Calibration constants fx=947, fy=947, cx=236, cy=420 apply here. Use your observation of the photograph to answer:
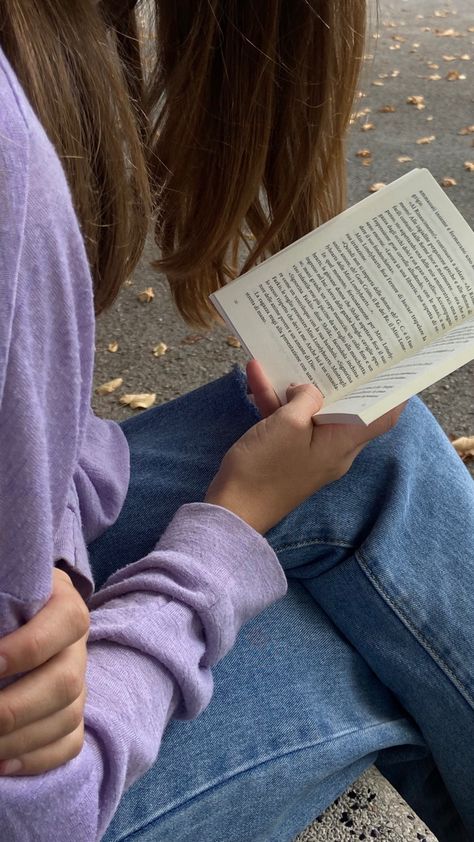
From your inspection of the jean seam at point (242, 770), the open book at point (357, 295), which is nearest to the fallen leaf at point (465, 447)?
the open book at point (357, 295)

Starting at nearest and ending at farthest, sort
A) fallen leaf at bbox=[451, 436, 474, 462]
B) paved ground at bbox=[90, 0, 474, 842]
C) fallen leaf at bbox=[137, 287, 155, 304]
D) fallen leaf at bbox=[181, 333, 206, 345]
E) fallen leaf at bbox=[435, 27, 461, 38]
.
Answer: paved ground at bbox=[90, 0, 474, 842] < fallen leaf at bbox=[451, 436, 474, 462] < fallen leaf at bbox=[181, 333, 206, 345] < fallen leaf at bbox=[137, 287, 155, 304] < fallen leaf at bbox=[435, 27, 461, 38]

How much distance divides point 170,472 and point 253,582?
11.0 inches

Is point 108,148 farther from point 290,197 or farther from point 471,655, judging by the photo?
point 471,655

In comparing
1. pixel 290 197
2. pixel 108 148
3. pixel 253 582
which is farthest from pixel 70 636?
pixel 290 197

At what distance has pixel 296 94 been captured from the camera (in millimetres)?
1212

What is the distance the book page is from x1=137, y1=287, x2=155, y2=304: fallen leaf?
2.11 m

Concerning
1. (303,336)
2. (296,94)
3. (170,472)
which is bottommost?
(170,472)

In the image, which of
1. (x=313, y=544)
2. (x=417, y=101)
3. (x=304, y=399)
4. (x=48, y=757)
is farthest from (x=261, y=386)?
(x=417, y=101)

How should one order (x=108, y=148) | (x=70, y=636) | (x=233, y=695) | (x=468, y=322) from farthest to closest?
(x=468, y=322) < (x=233, y=695) < (x=108, y=148) < (x=70, y=636)

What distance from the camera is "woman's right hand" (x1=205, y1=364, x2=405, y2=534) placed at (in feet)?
3.63

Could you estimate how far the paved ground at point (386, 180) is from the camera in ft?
4.67

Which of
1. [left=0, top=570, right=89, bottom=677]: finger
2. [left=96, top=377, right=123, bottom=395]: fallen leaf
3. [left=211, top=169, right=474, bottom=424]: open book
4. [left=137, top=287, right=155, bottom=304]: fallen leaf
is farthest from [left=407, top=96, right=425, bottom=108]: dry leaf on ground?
[left=0, top=570, right=89, bottom=677]: finger

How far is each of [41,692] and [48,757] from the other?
2.6 inches

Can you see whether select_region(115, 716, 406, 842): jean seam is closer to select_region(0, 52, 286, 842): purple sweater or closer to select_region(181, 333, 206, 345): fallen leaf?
select_region(0, 52, 286, 842): purple sweater
